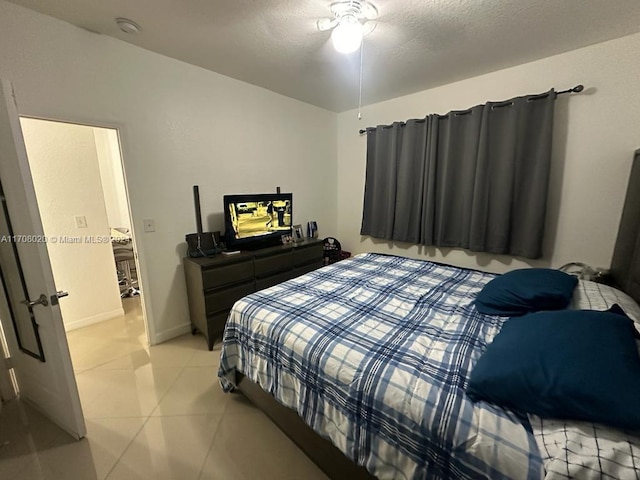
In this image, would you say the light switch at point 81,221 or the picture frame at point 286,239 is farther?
the picture frame at point 286,239

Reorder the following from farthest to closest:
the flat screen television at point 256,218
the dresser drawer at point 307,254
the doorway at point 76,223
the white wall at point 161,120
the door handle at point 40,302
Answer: the dresser drawer at point 307,254 < the flat screen television at point 256,218 < the doorway at point 76,223 < the white wall at point 161,120 < the door handle at point 40,302

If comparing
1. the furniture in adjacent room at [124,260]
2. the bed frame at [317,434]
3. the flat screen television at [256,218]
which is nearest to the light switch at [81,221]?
the furniture in adjacent room at [124,260]

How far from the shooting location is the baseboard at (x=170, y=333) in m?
2.61

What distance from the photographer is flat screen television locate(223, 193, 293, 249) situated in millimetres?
2736

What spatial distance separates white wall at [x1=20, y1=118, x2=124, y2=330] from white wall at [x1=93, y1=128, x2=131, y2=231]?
0.85m

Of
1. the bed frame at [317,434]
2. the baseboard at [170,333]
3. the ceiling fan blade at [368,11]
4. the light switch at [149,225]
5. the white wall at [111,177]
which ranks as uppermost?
the ceiling fan blade at [368,11]

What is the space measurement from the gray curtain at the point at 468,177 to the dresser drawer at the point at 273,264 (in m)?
1.40

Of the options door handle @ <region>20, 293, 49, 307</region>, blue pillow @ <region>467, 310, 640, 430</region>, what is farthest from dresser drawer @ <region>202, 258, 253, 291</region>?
blue pillow @ <region>467, 310, 640, 430</region>

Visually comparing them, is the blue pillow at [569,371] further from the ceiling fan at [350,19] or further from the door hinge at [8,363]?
the door hinge at [8,363]

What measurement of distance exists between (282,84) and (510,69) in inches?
90.9

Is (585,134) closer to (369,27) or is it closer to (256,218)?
(369,27)

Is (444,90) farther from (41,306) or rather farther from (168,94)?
(41,306)

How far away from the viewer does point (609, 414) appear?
747mm

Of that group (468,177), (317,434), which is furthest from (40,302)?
(468,177)
